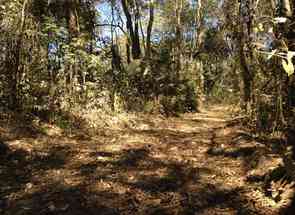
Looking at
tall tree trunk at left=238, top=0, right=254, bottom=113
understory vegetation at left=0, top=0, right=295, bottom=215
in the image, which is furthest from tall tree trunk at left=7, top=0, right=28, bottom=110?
tall tree trunk at left=238, top=0, right=254, bottom=113

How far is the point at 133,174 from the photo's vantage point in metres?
5.71

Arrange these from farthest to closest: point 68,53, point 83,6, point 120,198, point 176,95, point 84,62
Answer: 1. point 83,6
2. point 176,95
3. point 84,62
4. point 68,53
5. point 120,198

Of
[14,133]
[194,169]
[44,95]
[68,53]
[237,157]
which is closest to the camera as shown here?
[194,169]

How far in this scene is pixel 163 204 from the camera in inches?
183

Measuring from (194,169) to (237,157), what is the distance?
879mm

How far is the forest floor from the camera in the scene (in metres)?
4.56

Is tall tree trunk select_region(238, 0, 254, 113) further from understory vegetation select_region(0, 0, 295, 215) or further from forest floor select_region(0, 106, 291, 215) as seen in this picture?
forest floor select_region(0, 106, 291, 215)

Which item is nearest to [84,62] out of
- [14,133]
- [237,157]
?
[14,133]

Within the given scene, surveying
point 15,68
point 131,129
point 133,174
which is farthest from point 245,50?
point 133,174

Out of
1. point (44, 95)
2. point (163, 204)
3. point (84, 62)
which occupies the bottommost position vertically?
point (163, 204)

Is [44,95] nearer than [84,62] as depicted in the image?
Yes

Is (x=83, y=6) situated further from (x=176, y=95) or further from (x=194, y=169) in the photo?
(x=194, y=169)

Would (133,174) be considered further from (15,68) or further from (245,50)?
(245,50)

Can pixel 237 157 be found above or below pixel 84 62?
below
